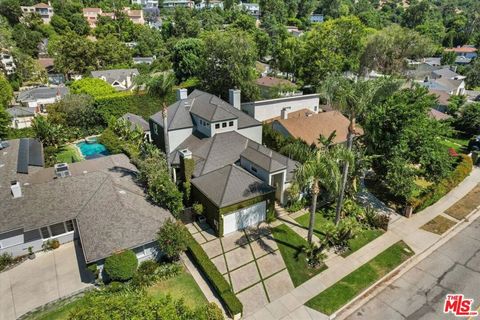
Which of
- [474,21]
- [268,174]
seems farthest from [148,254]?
[474,21]

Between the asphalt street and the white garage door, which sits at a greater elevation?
the white garage door

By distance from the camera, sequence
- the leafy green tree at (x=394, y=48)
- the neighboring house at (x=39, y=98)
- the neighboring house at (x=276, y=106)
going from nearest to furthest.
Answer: the neighboring house at (x=276, y=106) < the leafy green tree at (x=394, y=48) < the neighboring house at (x=39, y=98)

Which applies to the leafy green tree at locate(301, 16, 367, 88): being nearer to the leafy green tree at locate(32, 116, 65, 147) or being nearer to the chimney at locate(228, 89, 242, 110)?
the chimney at locate(228, 89, 242, 110)

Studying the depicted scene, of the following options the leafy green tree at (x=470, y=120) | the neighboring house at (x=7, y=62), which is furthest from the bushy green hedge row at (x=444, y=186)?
the neighboring house at (x=7, y=62)

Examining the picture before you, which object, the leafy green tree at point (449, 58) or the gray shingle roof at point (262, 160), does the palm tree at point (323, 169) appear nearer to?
the gray shingle roof at point (262, 160)

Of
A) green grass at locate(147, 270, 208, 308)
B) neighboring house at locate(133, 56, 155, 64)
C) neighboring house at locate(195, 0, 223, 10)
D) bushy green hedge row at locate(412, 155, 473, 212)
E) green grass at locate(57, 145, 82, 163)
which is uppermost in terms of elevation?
neighboring house at locate(195, 0, 223, 10)

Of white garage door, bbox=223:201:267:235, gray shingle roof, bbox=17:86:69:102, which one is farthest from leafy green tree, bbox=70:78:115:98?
white garage door, bbox=223:201:267:235

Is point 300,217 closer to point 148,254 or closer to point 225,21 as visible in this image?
point 148,254
